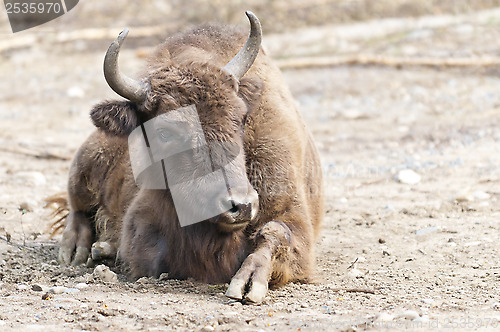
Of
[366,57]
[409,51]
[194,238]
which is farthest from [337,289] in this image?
[409,51]

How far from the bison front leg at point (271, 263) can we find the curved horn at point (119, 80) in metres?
1.46

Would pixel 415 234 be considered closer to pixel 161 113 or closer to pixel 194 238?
pixel 194 238

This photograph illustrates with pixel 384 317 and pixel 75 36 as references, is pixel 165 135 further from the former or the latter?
pixel 75 36

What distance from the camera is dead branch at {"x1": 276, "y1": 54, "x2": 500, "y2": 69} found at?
14.9 metres

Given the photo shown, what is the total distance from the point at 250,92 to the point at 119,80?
107 cm

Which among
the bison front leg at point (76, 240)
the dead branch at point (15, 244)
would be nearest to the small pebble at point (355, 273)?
the bison front leg at point (76, 240)

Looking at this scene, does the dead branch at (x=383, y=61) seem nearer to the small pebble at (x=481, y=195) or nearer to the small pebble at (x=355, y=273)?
the small pebble at (x=481, y=195)

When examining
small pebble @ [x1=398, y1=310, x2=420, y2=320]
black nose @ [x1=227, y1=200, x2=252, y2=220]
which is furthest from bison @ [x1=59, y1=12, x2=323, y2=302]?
small pebble @ [x1=398, y1=310, x2=420, y2=320]

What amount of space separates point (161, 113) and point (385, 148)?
624cm

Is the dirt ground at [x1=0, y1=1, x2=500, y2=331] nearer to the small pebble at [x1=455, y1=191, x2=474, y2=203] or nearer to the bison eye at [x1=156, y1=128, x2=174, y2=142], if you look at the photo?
the small pebble at [x1=455, y1=191, x2=474, y2=203]

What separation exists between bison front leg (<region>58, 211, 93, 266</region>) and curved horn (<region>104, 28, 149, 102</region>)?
2.17 meters

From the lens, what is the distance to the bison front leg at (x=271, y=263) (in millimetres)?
4789

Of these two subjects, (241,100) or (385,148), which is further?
(385,148)

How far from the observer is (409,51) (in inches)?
629
